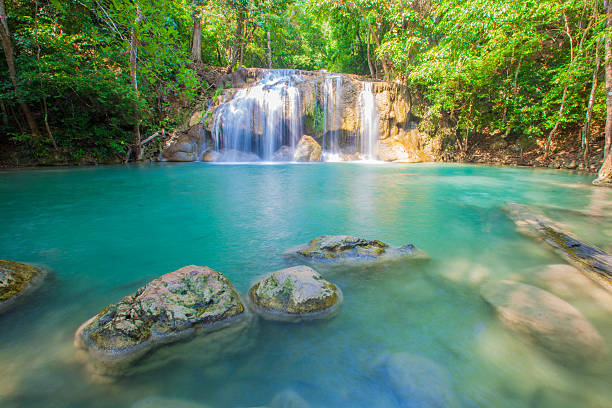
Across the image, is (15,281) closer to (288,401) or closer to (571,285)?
(288,401)

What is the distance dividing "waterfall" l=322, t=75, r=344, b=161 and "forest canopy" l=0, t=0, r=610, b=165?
3717 mm

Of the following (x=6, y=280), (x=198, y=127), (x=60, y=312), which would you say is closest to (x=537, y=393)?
(x=60, y=312)

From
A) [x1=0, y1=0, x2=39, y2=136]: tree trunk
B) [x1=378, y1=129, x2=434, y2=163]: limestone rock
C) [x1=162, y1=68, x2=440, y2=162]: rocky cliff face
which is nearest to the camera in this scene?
[x1=0, y1=0, x2=39, y2=136]: tree trunk

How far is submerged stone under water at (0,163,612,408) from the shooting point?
1507 mm

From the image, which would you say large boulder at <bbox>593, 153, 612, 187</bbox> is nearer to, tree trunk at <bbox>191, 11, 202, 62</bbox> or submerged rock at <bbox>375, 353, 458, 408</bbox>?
submerged rock at <bbox>375, 353, 458, 408</bbox>

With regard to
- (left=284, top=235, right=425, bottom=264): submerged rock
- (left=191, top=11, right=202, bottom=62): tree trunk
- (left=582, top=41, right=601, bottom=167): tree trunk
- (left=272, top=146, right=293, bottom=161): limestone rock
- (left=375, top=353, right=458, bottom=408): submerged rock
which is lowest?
(left=375, top=353, right=458, bottom=408): submerged rock

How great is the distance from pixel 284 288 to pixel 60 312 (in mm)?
1761

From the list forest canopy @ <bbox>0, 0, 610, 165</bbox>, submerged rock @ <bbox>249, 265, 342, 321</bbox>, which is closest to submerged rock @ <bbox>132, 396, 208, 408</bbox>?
submerged rock @ <bbox>249, 265, 342, 321</bbox>

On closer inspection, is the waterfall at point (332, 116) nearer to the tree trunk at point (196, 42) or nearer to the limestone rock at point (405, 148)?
the limestone rock at point (405, 148)

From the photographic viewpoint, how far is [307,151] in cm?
1645

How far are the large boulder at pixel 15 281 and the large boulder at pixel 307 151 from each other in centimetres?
1429

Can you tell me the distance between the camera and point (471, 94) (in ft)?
50.9

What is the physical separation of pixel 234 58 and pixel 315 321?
2076 cm

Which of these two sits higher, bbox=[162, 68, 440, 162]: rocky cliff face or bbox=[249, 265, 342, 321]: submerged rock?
bbox=[162, 68, 440, 162]: rocky cliff face
